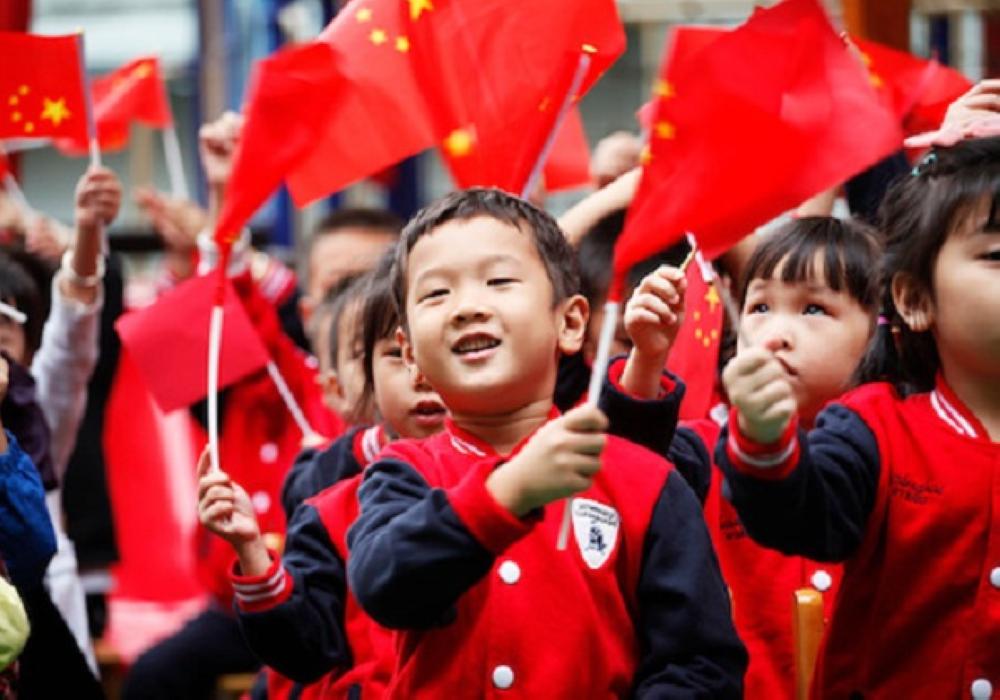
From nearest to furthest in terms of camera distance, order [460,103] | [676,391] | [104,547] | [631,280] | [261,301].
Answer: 1. [676,391]
2. [460,103]
3. [631,280]
4. [261,301]
5. [104,547]

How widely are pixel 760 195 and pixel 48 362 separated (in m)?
2.31

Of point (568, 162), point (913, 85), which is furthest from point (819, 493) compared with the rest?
point (568, 162)

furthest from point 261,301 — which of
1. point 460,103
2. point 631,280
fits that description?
point 460,103

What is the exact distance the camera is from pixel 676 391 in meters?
2.72

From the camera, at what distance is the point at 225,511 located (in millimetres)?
2840

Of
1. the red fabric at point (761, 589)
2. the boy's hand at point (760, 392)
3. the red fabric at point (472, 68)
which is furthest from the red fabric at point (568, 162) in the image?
the boy's hand at point (760, 392)

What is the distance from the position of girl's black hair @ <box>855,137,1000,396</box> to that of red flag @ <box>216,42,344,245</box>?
42.9 inches

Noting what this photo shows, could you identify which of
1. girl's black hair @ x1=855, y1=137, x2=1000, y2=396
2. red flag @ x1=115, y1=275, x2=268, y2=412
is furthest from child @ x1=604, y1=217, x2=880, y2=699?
red flag @ x1=115, y1=275, x2=268, y2=412

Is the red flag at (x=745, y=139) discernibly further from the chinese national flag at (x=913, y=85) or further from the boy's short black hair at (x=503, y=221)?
the chinese national flag at (x=913, y=85)

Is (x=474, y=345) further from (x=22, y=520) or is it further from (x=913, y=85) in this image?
(x=913, y=85)

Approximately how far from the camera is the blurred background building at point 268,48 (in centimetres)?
508

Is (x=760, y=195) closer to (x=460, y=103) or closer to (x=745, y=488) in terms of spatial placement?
(x=745, y=488)

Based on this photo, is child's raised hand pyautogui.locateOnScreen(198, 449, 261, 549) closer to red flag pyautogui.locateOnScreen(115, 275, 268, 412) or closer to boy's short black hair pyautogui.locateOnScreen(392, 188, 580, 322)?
boy's short black hair pyautogui.locateOnScreen(392, 188, 580, 322)

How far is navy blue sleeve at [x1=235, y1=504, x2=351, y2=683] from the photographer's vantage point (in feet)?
9.14
